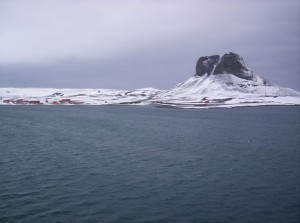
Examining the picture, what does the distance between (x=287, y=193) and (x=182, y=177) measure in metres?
9.16

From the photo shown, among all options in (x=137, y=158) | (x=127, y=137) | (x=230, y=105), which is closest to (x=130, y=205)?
(x=137, y=158)

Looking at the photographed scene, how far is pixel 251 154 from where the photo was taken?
1673 inches

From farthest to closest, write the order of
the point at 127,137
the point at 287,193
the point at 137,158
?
the point at 127,137 < the point at 137,158 < the point at 287,193

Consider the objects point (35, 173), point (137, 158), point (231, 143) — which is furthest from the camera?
point (231, 143)

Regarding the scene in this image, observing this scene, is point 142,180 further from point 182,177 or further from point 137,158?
point 137,158

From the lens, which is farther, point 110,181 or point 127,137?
point 127,137

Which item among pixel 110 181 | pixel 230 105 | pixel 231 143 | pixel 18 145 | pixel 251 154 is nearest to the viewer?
pixel 110 181

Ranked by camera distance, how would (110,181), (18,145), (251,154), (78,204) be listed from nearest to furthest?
(78,204)
(110,181)
(251,154)
(18,145)

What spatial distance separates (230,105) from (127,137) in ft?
455

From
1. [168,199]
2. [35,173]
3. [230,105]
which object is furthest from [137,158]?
[230,105]

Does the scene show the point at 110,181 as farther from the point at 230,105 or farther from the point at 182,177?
the point at 230,105

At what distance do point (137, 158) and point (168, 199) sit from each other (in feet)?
49.8

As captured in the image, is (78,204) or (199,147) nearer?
(78,204)

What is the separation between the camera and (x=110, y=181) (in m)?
29.1
